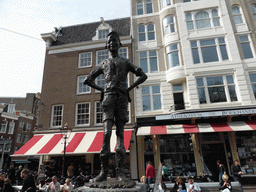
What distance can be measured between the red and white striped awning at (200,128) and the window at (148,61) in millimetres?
5471

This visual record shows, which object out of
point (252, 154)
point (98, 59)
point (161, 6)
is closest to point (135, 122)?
point (98, 59)

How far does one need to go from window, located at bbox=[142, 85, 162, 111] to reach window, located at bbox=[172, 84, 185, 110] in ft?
4.25

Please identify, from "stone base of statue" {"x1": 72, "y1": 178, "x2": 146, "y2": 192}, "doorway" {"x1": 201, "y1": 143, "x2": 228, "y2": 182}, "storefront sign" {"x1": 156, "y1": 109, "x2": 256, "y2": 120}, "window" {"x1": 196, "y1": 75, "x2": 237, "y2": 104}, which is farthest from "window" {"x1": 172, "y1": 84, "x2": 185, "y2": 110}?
"stone base of statue" {"x1": 72, "y1": 178, "x2": 146, "y2": 192}

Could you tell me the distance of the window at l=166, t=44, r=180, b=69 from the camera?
15.8m

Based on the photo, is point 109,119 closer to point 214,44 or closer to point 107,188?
point 107,188

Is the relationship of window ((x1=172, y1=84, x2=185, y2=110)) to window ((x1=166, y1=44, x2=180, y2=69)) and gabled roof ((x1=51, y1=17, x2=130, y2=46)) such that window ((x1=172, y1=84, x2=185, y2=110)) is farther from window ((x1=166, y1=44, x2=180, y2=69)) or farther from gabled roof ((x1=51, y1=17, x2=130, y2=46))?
gabled roof ((x1=51, y1=17, x2=130, y2=46))

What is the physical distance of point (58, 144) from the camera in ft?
47.3

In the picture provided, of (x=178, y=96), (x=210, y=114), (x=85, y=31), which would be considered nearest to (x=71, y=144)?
(x=178, y=96)

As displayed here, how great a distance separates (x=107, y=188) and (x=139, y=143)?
1220cm

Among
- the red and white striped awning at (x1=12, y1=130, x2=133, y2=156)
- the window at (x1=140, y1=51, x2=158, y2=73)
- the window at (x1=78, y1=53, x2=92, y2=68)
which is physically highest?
the window at (x1=78, y1=53, x2=92, y2=68)

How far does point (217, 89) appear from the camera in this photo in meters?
14.5

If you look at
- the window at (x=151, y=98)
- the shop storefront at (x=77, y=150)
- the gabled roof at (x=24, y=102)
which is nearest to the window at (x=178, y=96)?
the window at (x=151, y=98)

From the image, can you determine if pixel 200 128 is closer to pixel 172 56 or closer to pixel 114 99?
pixel 172 56

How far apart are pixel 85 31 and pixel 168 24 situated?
9760mm
